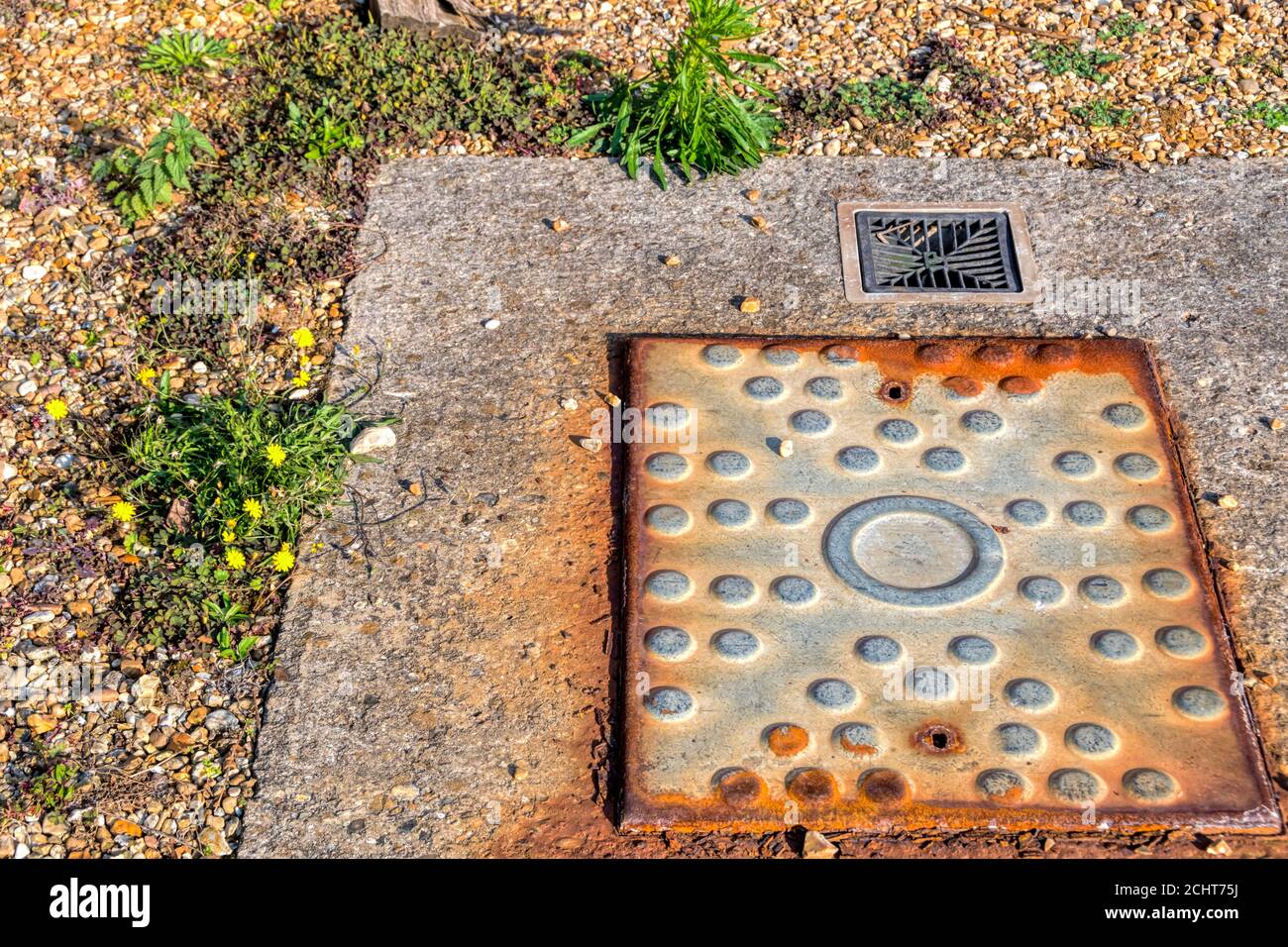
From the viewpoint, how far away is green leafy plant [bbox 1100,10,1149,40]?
15.1 feet

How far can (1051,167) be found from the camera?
4.11 m

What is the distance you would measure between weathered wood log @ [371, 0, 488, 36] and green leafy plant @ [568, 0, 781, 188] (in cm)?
73

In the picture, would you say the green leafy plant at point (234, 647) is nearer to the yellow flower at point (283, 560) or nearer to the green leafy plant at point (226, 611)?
the green leafy plant at point (226, 611)

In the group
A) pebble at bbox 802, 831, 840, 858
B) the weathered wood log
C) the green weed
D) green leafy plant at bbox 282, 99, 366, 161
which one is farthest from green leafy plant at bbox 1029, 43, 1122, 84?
the green weed

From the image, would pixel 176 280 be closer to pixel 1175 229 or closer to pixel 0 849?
pixel 0 849

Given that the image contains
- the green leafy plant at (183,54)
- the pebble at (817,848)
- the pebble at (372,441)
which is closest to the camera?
the pebble at (817,848)

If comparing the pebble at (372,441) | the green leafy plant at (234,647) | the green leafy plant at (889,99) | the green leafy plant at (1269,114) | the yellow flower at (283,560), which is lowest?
the green leafy plant at (234,647)

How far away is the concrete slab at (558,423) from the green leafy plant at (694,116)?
10 centimetres

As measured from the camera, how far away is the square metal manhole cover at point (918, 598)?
2582 millimetres

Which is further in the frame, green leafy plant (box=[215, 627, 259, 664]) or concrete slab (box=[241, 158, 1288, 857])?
green leafy plant (box=[215, 627, 259, 664])

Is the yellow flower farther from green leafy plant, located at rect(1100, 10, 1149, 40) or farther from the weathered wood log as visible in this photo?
green leafy plant, located at rect(1100, 10, 1149, 40)

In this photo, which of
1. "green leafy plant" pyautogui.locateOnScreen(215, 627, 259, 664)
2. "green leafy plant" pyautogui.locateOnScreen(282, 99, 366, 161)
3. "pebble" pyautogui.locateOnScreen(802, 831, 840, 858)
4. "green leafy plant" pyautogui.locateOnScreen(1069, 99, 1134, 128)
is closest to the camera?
"pebble" pyautogui.locateOnScreen(802, 831, 840, 858)

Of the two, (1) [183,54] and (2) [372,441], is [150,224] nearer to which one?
(1) [183,54]

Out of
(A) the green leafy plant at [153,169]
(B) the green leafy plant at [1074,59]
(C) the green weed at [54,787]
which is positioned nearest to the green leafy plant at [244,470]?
(C) the green weed at [54,787]
